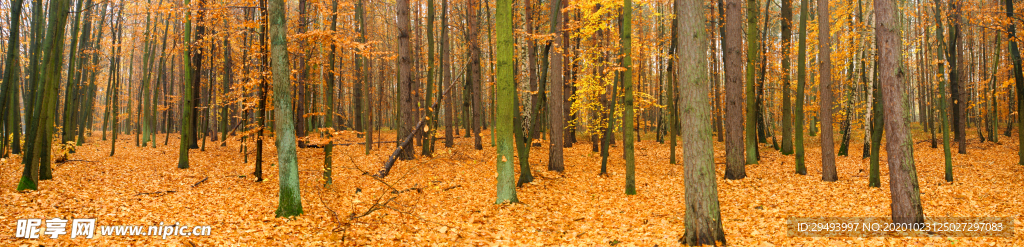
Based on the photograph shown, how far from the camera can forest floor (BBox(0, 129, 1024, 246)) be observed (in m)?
5.87

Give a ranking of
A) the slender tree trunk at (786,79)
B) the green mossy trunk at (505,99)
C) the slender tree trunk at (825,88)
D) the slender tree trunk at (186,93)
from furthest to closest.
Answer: the slender tree trunk at (786,79), the slender tree trunk at (186,93), the slender tree trunk at (825,88), the green mossy trunk at (505,99)

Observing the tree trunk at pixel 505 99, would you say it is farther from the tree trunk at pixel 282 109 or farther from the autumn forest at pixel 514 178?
the tree trunk at pixel 282 109

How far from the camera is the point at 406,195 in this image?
9.00m

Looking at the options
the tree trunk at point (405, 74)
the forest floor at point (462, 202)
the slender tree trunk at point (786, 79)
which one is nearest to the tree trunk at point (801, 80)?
the forest floor at point (462, 202)

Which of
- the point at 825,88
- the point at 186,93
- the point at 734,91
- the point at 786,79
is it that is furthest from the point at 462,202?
the point at 786,79

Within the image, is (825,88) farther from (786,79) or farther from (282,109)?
(282,109)

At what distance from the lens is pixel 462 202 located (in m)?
8.48

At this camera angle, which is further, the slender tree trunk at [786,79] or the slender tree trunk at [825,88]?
the slender tree trunk at [786,79]

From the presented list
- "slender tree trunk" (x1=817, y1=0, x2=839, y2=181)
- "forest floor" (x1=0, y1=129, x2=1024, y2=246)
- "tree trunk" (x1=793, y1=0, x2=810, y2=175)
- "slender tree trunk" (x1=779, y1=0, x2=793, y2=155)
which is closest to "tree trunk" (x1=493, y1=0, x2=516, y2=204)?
"forest floor" (x1=0, y1=129, x2=1024, y2=246)

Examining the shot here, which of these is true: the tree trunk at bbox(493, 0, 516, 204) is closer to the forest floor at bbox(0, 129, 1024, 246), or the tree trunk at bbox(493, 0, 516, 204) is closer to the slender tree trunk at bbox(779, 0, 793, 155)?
the forest floor at bbox(0, 129, 1024, 246)

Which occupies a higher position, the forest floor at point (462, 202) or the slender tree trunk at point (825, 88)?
the slender tree trunk at point (825, 88)

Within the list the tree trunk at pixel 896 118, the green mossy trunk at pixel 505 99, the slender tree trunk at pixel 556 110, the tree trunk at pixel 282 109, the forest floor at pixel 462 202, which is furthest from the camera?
the slender tree trunk at pixel 556 110

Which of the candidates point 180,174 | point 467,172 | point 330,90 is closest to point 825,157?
point 467,172

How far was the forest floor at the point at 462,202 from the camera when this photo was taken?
231 inches
